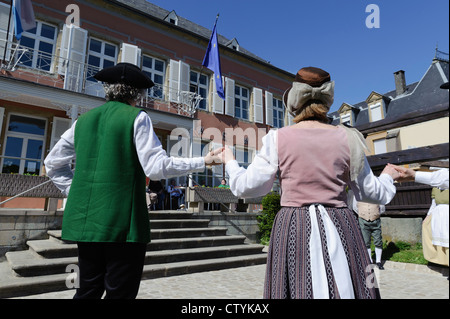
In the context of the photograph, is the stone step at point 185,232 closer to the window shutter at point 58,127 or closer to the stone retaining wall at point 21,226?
the stone retaining wall at point 21,226

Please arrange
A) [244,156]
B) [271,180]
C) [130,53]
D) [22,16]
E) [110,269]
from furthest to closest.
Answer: [244,156] < [130,53] < [22,16] < [110,269] < [271,180]

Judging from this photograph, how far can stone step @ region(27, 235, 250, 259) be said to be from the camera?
484 centimetres

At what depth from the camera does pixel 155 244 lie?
19.3 feet

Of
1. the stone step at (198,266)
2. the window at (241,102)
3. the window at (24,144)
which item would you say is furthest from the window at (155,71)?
the stone step at (198,266)

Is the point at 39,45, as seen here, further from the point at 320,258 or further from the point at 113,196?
the point at 320,258

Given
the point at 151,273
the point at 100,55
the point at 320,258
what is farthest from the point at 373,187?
the point at 100,55

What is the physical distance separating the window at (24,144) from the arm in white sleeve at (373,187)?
10143mm

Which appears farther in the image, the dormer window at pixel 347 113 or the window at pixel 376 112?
the dormer window at pixel 347 113

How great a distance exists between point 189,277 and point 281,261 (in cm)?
421

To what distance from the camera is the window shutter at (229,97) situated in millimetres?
14109

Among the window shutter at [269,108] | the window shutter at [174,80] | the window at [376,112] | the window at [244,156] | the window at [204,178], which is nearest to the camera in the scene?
the window shutter at [174,80]

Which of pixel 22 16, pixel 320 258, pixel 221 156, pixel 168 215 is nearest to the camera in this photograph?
pixel 320 258

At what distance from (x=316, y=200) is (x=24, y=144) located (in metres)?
10.7

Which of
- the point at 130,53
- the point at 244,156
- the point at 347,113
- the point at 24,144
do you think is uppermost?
the point at 347,113
